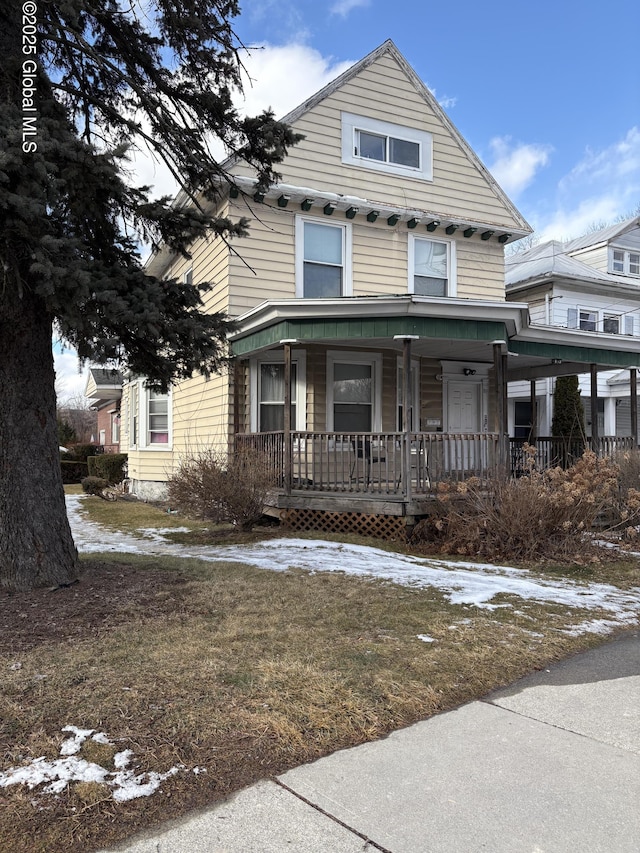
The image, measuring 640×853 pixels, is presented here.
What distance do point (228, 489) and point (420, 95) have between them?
9871 mm

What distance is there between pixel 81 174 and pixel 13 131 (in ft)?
2.23

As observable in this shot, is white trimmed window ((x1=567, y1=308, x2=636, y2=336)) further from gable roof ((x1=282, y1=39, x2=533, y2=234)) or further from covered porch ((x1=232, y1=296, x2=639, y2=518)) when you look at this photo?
gable roof ((x1=282, y1=39, x2=533, y2=234))

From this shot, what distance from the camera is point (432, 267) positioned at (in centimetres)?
1347

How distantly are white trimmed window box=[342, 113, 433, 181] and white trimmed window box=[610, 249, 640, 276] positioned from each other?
11924 millimetres

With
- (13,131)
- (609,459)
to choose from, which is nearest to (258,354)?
(609,459)

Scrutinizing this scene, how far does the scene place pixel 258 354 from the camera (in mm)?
11453

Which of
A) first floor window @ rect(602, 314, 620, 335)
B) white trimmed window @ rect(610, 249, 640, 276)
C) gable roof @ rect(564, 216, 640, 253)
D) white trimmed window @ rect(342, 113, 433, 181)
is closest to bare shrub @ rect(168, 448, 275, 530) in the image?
white trimmed window @ rect(342, 113, 433, 181)

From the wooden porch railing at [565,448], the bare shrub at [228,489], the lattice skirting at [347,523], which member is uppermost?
the wooden porch railing at [565,448]

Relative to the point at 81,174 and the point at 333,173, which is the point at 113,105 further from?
the point at 333,173

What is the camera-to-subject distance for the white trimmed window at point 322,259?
12141 millimetres

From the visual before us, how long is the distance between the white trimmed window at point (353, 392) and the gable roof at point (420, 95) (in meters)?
4.87

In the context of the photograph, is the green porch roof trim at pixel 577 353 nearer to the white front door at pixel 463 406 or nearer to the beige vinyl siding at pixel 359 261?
the white front door at pixel 463 406

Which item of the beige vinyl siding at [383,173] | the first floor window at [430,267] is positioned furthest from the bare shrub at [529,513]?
the beige vinyl siding at [383,173]

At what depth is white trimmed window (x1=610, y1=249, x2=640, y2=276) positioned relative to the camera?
73.2ft
